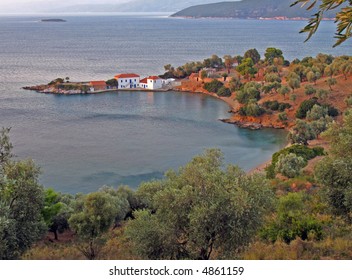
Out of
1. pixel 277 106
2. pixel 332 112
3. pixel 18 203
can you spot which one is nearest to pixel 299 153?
pixel 332 112

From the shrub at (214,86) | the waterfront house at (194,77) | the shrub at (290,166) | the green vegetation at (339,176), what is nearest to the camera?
the green vegetation at (339,176)

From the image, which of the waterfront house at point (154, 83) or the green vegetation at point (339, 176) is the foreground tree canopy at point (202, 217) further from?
the waterfront house at point (154, 83)

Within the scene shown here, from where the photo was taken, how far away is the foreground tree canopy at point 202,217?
28.9 ft

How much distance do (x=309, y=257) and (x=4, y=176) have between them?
23.4 feet

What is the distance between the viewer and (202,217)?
861cm

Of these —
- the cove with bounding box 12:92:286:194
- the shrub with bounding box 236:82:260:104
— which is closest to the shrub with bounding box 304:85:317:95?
the shrub with bounding box 236:82:260:104

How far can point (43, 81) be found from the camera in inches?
2749

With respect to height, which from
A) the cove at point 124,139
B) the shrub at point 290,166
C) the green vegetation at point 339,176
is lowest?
the cove at point 124,139

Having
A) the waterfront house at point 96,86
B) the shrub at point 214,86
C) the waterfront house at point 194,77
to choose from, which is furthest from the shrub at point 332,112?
the waterfront house at point 96,86

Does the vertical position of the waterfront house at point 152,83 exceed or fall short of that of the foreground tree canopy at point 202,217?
it falls short

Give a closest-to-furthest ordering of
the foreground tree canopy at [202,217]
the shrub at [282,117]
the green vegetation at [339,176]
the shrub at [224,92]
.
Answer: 1. the foreground tree canopy at [202,217]
2. the green vegetation at [339,176]
3. the shrub at [282,117]
4. the shrub at [224,92]

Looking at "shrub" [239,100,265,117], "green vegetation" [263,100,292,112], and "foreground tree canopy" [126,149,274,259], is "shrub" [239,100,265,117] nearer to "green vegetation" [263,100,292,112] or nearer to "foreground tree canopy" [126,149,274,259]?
"green vegetation" [263,100,292,112]

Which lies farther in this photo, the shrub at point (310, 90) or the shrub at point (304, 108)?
the shrub at point (310, 90)

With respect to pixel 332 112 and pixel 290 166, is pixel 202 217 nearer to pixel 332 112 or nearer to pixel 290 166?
pixel 290 166
